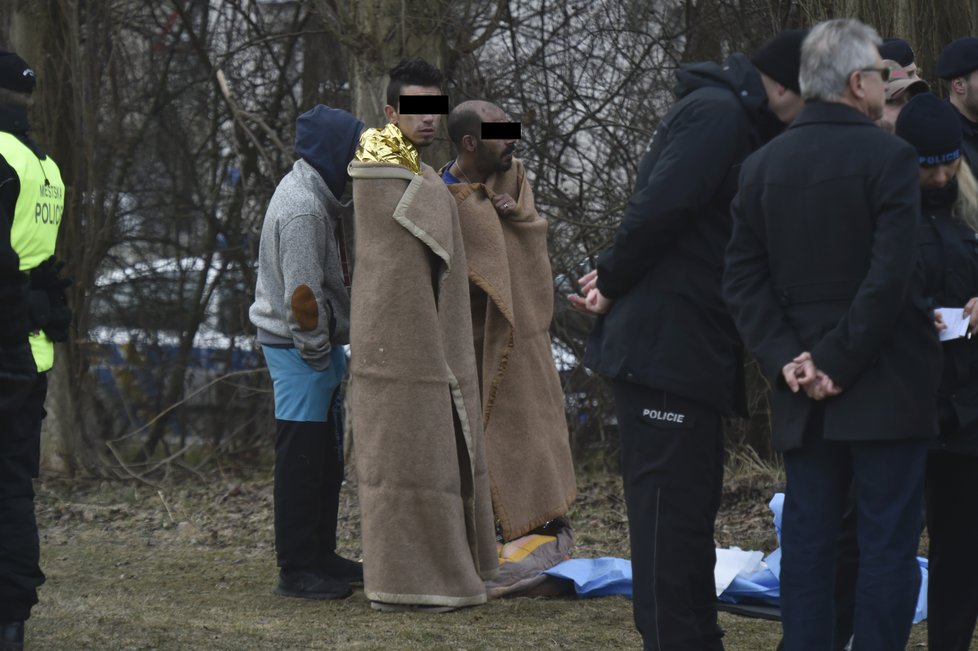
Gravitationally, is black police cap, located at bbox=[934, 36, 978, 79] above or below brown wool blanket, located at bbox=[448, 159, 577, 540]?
above

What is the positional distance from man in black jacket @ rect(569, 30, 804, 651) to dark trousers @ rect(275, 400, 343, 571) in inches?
71.2

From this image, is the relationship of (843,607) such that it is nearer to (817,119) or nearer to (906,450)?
(906,450)

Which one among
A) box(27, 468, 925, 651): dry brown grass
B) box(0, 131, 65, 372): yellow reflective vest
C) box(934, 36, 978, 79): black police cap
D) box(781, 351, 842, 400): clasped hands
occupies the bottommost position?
box(27, 468, 925, 651): dry brown grass

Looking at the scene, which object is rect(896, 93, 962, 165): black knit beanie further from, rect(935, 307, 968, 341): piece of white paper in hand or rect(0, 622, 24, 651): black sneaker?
rect(0, 622, 24, 651): black sneaker

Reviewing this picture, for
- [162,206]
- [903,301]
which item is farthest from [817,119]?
[162,206]

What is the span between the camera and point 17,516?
4.42 m

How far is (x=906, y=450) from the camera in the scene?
11.7ft

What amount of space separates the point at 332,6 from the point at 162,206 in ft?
11.5

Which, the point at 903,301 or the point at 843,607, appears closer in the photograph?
the point at 903,301

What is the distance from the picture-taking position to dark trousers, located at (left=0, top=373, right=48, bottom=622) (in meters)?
4.39

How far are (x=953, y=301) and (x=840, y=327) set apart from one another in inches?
22.6

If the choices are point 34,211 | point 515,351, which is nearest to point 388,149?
point 515,351

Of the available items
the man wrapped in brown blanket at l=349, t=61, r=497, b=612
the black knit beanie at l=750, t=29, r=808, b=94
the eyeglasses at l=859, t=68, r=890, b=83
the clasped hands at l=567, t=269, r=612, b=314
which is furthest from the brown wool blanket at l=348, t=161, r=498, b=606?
the eyeglasses at l=859, t=68, r=890, b=83

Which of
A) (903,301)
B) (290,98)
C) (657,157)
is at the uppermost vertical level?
(290,98)
